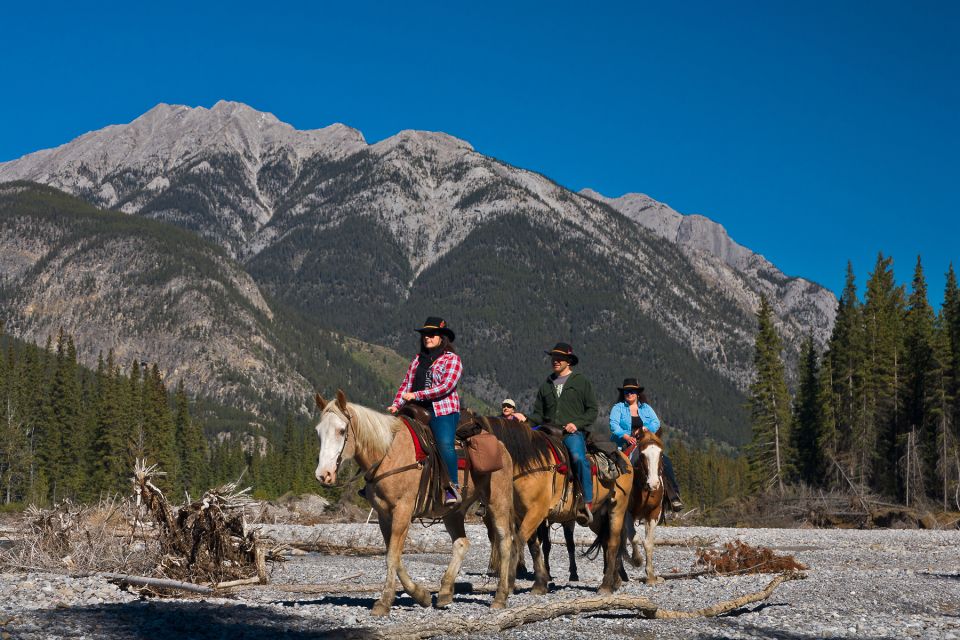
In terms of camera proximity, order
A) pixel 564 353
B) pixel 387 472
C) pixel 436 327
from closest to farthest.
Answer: pixel 387 472 < pixel 436 327 < pixel 564 353

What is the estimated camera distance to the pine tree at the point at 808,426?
70.9 meters

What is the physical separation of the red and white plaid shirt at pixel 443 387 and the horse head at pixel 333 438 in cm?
128

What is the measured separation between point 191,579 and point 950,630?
11.5 meters

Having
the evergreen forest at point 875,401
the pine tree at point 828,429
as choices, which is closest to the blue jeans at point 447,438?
the evergreen forest at point 875,401

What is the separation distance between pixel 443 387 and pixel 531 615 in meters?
3.14

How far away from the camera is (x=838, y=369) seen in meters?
69.4

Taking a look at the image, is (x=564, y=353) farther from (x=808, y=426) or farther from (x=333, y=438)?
(x=808, y=426)

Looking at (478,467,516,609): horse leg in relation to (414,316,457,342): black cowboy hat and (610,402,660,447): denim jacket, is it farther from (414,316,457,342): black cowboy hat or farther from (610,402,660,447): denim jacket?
(610,402,660,447): denim jacket

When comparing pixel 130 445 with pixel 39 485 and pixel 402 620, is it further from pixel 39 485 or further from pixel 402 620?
pixel 402 620

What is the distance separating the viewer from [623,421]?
16812mm

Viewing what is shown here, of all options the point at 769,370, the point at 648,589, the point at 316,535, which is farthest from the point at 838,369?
the point at 648,589

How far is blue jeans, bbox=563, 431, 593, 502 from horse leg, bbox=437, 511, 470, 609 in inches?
85.8

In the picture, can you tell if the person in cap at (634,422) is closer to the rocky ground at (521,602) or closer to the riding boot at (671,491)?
the riding boot at (671,491)

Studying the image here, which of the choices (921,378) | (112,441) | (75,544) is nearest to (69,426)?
(112,441)
